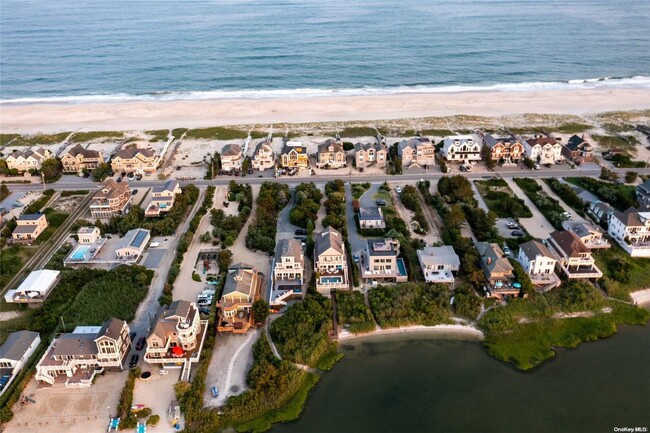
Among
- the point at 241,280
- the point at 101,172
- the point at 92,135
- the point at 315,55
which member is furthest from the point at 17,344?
the point at 315,55

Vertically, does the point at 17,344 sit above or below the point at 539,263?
below

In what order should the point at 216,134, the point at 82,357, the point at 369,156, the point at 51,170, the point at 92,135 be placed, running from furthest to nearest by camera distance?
the point at 92,135, the point at 216,134, the point at 369,156, the point at 51,170, the point at 82,357

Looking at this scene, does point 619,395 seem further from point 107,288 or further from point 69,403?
point 107,288

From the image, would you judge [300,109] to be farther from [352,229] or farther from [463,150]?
[352,229]

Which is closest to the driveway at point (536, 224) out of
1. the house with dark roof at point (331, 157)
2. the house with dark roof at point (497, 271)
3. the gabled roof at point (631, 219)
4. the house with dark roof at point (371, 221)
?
the gabled roof at point (631, 219)

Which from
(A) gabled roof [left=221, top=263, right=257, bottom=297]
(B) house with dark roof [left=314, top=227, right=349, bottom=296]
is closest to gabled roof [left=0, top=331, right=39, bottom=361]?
(A) gabled roof [left=221, top=263, right=257, bottom=297]

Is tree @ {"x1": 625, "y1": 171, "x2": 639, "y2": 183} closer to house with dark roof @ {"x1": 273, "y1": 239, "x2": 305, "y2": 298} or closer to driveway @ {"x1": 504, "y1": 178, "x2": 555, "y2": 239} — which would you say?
driveway @ {"x1": 504, "y1": 178, "x2": 555, "y2": 239}

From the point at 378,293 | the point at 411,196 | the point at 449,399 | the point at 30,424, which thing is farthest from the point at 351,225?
the point at 30,424
